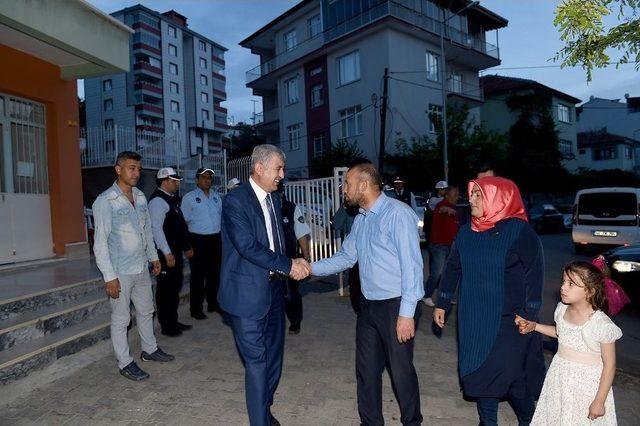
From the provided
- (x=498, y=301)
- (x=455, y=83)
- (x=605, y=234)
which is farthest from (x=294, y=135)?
(x=498, y=301)

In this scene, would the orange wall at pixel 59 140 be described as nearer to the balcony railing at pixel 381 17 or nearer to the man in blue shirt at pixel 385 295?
the man in blue shirt at pixel 385 295

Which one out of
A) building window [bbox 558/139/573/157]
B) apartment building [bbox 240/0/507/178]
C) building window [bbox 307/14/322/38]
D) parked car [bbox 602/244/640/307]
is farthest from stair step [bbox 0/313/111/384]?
building window [bbox 558/139/573/157]

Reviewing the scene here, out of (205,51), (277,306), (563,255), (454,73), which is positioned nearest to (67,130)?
(277,306)

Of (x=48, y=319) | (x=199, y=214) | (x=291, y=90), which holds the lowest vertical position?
(x=48, y=319)

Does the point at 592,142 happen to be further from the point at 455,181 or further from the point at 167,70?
the point at 167,70

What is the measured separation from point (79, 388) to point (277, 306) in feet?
7.39

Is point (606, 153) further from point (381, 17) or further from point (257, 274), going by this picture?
point (257, 274)

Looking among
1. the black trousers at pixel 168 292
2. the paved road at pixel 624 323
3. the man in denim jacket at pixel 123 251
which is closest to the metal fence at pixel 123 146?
the black trousers at pixel 168 292

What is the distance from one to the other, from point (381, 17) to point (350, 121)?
578 centimetres

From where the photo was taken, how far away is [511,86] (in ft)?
121

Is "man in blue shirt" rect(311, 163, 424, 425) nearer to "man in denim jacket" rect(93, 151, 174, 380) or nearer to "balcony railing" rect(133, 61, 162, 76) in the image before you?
"man in denim jacket" rect(93, 151, 174, 380)

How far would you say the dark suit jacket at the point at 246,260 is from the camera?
3211mm

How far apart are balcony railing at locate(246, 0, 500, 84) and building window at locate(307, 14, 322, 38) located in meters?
0.60

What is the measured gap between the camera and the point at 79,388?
14.3ft
